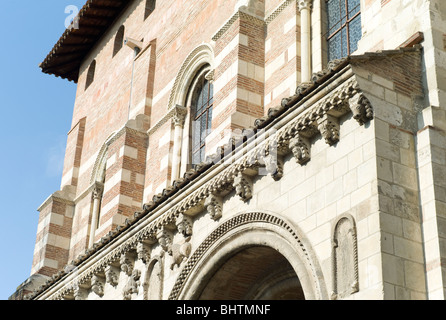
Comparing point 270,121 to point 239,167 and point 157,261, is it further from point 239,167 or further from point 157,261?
point 157,261

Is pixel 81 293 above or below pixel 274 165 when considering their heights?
below

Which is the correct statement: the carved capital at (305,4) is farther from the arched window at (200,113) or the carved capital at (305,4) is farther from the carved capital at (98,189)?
the carved capital at (98,189)

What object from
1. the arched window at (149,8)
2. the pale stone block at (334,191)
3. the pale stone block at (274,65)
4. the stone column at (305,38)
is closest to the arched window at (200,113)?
the pale stone block at (274,65)

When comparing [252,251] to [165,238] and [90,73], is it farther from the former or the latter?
[90,73]

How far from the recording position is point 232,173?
10.7m

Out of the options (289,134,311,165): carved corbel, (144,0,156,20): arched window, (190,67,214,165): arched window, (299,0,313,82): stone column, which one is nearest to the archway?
(289,134,311,165): carved corbel

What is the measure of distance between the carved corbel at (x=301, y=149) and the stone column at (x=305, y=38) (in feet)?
10.7

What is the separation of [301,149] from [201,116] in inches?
259

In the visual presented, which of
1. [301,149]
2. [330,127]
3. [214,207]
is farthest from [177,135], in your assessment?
[330,127]

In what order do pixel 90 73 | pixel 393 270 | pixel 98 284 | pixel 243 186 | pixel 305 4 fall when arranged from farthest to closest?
pixel 90 73 → pixel 98 284 → pixel 305 4 → pixel 243 186 → pixel 393 270

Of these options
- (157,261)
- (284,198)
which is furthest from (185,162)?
(284,198)

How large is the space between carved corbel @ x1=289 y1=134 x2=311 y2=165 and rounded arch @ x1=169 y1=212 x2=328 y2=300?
78 centimetres

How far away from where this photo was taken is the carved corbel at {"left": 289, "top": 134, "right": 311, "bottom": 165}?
31.8ft

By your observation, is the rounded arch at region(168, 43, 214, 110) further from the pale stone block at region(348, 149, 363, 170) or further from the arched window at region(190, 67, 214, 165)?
the pale stone block at region(348, 149, 363, 170)
